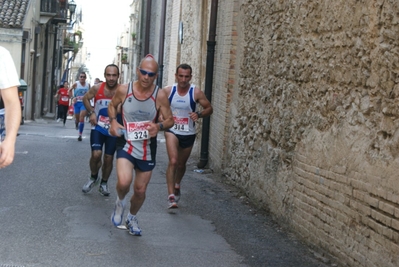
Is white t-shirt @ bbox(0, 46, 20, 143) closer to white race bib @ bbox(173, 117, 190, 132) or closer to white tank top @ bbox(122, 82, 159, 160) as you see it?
white tank top @ bbox(122, 82, 159, 160)

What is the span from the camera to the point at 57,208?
9805mm

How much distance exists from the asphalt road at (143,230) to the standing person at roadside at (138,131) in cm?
42

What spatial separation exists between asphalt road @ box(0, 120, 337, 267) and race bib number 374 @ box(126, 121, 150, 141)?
998mm

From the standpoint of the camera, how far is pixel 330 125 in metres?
7.95

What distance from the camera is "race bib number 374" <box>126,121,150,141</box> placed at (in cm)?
834

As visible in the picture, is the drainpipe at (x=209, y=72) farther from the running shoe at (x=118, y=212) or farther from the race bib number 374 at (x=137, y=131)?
the race bib number 374 at (x=137, y=131)

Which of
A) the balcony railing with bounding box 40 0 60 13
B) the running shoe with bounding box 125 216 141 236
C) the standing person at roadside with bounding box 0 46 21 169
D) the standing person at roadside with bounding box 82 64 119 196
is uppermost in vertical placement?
the balcony railing with bounding box 40 0 60 13

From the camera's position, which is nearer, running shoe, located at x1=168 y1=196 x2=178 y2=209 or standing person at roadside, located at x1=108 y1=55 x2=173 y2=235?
standing person at roadside, located at x1=108 y1=55 x2=173 y2=235

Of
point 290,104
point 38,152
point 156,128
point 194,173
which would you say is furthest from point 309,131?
point 38,152

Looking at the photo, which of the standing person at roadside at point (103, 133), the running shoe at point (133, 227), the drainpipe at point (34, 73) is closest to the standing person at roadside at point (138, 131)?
the running shoe at point (133, 227)

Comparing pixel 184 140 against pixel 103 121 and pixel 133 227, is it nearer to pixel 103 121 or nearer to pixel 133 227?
pixel 103 121

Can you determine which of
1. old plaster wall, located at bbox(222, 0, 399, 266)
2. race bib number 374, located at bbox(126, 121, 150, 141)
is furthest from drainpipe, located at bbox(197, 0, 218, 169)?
race bib number 374, located at bbox(126, 121, 150, 141)

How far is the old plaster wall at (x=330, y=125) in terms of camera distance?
648cm

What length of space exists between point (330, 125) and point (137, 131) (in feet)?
6.33
